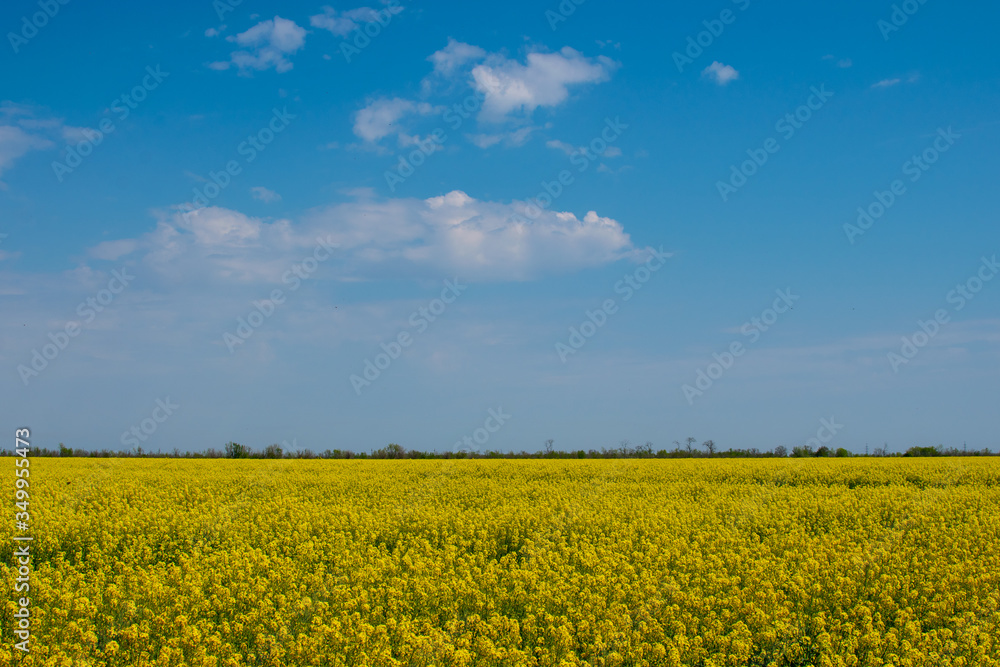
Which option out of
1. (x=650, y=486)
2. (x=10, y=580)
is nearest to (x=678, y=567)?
(x=10, y=580)

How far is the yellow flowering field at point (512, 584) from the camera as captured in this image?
21.9 feet

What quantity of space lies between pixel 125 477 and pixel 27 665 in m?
20.1

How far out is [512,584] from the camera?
8.87 meters

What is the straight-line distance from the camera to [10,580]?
843 cm

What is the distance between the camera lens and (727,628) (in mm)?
7703

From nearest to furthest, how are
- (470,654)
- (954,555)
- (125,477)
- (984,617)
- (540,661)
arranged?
(470,654)
(540,661)
(984,617)
(954,555)
(125,477)

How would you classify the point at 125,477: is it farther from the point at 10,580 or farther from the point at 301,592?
the point at 301,592

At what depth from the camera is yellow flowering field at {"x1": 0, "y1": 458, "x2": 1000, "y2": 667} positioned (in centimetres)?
668

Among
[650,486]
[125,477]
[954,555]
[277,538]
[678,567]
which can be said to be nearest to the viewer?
[678,567]

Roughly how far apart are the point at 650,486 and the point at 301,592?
49.9 ft

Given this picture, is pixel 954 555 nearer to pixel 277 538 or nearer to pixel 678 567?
pixel 678 567

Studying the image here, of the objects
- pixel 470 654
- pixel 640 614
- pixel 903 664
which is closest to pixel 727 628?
pixel 640 614

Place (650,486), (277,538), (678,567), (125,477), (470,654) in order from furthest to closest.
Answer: (125,477) → (650,486) → (277,538) → (678,567) → (470,654)

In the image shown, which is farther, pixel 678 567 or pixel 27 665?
pixel 678 567
